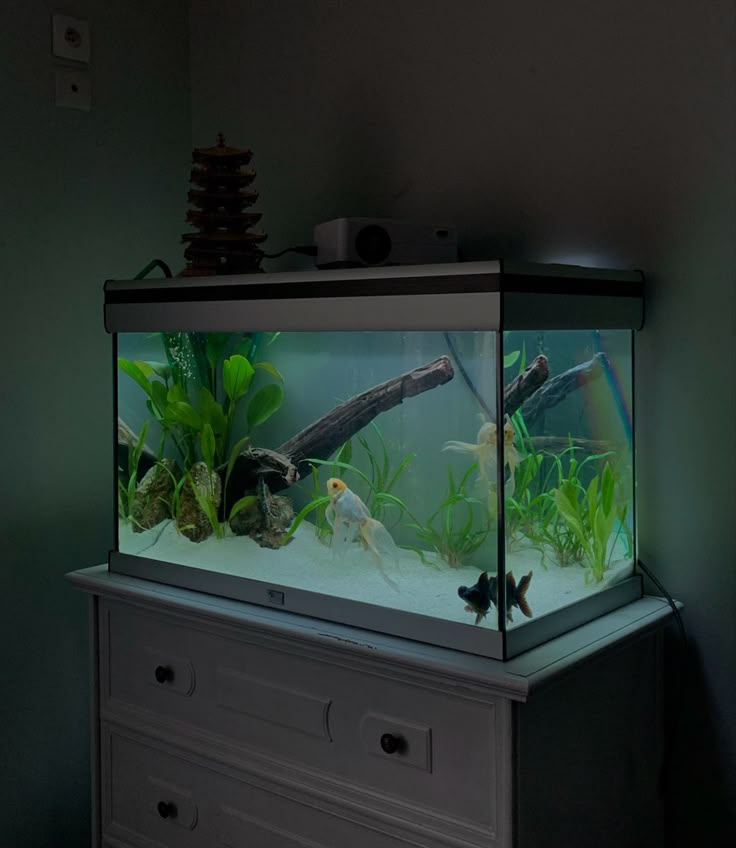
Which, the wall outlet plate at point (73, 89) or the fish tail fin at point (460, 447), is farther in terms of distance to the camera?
the wall outlet plate at point (73, 89)

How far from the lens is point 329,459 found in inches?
62.3

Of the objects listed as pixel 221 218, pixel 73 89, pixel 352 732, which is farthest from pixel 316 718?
pixel 73 89

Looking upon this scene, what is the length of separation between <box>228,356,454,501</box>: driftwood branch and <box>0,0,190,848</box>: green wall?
522mm

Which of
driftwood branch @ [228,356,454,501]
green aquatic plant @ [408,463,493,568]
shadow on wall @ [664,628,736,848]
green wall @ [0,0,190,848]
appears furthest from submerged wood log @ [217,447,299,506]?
shadow on wall @ [664,628,736,848]

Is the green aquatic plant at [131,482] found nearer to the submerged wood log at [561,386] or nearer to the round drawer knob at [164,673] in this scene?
the round drawer knob at [164,673]

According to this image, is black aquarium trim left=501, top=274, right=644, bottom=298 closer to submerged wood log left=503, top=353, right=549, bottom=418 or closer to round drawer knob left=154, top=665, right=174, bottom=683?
submerged wood log left=503, top=353, right=549, bottom=418

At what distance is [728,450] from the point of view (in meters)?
1.61

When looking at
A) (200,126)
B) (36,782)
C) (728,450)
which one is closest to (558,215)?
(728,450)

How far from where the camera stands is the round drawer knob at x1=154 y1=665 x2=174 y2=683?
1777mm

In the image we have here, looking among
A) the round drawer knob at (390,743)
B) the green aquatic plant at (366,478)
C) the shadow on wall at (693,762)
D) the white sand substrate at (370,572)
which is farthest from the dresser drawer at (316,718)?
the shadow on wall at (693,762)

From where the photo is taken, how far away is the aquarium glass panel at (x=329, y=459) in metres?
1.41

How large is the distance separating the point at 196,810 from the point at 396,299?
94cm

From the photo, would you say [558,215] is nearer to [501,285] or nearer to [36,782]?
[501,285]

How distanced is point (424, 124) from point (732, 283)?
0.66 meters
